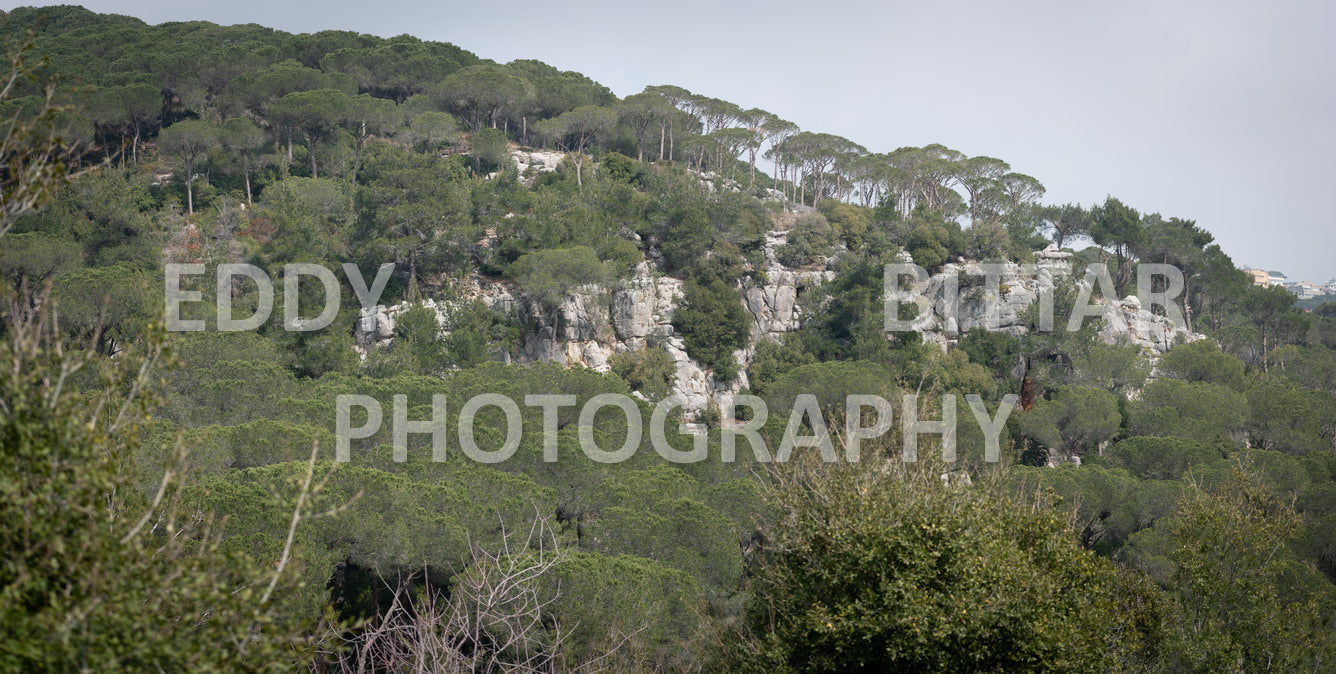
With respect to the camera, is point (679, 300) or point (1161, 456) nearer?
point (1161, 456)

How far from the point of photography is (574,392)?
3136 centimetres

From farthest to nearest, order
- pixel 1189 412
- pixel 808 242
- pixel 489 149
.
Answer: pixel 489 149 → pixel 808 242 → pixel 1189 412

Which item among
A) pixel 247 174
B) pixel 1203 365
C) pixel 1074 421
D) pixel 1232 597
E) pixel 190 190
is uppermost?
pixel 247 174

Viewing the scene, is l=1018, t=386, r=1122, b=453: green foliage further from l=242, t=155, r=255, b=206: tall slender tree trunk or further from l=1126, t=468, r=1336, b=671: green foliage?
l=242, t=155, r=255, b=206: tall slender tree trunk

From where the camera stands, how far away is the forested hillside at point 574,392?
698cm

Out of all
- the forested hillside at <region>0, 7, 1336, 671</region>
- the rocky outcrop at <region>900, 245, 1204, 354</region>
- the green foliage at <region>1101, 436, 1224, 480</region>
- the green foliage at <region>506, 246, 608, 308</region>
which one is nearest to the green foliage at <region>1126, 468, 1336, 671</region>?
the forested hillside at <region>0, 7, 1336, 671</region>

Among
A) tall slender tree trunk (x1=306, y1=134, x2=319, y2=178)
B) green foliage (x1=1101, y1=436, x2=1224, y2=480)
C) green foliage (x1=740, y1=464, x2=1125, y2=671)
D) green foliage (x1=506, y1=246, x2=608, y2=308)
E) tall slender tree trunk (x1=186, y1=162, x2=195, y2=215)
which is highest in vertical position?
tall slender tree trunk (x1=306, y1=134, x2=319, y2=178)

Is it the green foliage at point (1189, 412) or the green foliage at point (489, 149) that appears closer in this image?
the green foliage at point (1189, 412)

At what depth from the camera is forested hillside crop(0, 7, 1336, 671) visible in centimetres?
698

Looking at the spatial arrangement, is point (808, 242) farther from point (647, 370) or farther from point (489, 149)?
point (489, 149)

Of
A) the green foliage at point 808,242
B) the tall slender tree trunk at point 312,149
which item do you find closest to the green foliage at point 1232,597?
the green foliage at point 808,242

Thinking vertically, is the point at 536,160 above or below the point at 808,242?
above

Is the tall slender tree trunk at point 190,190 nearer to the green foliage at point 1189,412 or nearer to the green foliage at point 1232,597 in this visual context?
the green foliage at point 1232,597

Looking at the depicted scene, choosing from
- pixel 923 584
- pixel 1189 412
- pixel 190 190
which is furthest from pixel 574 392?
pixel 1189 412
